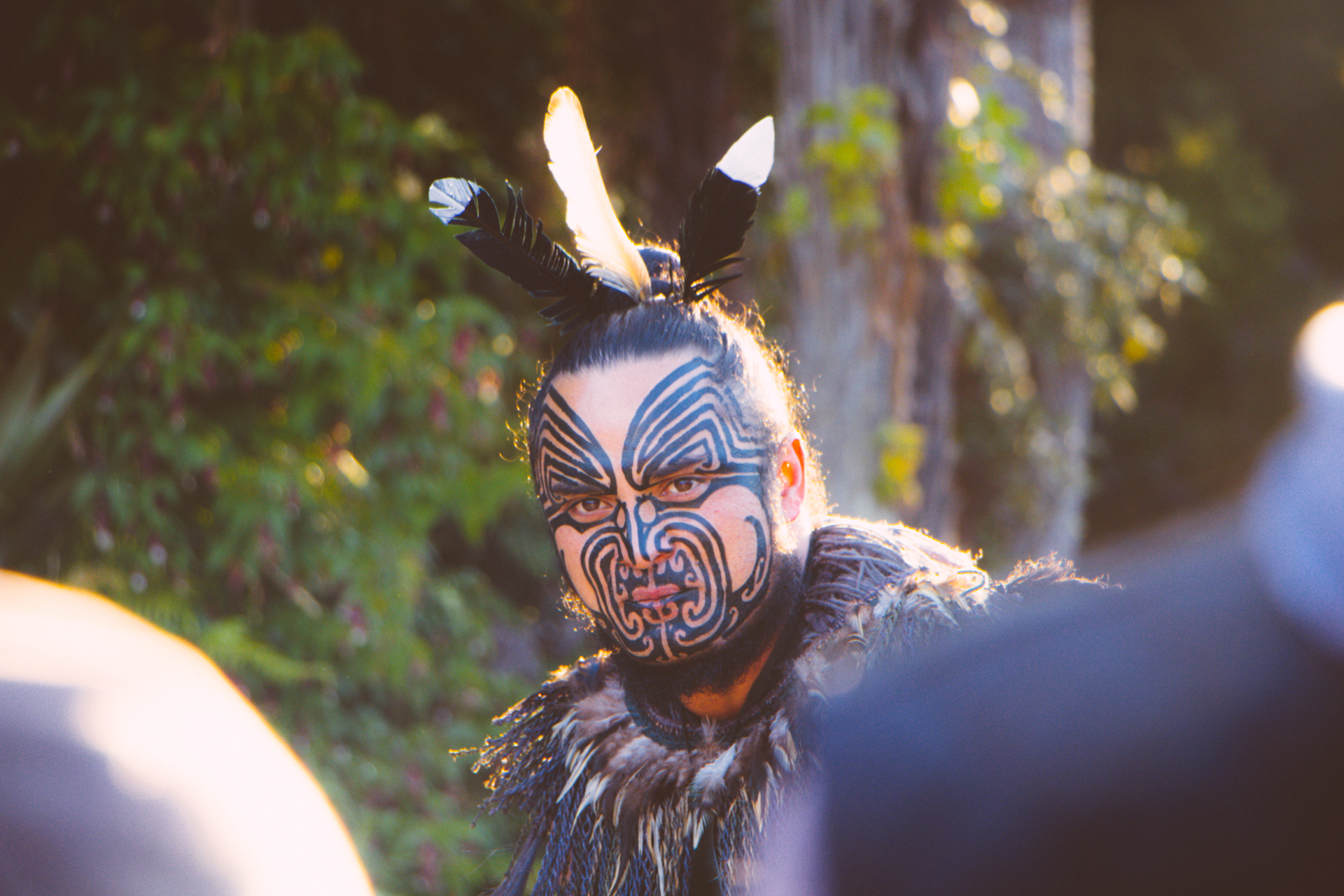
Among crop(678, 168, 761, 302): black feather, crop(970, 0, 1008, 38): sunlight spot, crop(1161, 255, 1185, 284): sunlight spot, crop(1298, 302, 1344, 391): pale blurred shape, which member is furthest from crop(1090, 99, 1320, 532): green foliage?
crop(1298, 302, 1344, 391): pale blurred shape

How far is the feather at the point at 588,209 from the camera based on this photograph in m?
1.50

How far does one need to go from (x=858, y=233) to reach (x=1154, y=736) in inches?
123

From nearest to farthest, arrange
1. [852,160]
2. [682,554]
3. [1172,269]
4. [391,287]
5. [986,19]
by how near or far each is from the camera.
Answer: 1. [682,554]
2. [852,160]
3. [391,287]
4. [986,19]
5. [1172,269]

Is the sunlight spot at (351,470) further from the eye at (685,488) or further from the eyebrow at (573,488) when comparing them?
the eye at (685,488)

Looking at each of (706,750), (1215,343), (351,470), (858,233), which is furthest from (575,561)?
(1215,343)

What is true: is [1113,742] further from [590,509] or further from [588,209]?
[588,209]

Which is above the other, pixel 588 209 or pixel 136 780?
pixel 588 209

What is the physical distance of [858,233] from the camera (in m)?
3.50

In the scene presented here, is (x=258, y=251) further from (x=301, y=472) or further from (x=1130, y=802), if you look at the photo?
(x=1130, y=802)

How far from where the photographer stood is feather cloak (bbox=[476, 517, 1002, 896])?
131cm

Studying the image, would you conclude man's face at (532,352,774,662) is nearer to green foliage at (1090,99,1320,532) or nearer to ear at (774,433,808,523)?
ear at (774,433,808,523)

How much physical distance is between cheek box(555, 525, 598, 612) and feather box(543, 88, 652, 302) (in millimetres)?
354

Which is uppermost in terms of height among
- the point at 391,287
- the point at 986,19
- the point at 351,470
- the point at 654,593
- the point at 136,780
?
the point at 986,19

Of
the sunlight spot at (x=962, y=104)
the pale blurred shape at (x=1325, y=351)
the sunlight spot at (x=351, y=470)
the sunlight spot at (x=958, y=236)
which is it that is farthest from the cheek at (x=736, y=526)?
the sunlight spot at (x=962, y=104)
